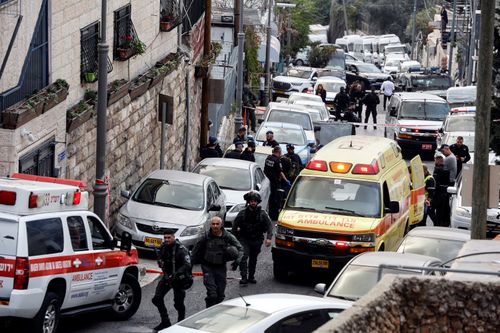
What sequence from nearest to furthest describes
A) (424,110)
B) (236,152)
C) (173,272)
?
(173,272) → (236,152) → (424,110)

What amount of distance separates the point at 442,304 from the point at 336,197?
1052cm

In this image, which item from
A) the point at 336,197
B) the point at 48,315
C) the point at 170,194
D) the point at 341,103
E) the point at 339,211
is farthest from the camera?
the point at 341,103

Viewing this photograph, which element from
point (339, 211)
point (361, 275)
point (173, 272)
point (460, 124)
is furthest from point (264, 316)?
point (460, 124)

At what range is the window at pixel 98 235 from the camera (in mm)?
16703

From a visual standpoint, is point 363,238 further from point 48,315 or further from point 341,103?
point 341,103

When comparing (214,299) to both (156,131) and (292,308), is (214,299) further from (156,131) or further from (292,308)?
(156,131)

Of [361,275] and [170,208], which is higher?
[361,275]

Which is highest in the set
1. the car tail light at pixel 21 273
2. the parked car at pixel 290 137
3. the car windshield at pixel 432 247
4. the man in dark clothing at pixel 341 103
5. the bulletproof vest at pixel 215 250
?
the car tail light at pixel 21 273

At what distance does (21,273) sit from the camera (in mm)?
14680

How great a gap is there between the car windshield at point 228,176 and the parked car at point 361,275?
970 cm

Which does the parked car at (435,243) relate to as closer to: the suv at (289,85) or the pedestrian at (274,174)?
the pedestrian at (274,174)

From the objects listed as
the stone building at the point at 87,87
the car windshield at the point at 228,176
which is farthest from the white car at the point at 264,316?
the car windshield at the point at 228,176

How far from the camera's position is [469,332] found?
10555mm

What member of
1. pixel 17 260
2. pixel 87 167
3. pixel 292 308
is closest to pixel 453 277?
pixel 292 308
